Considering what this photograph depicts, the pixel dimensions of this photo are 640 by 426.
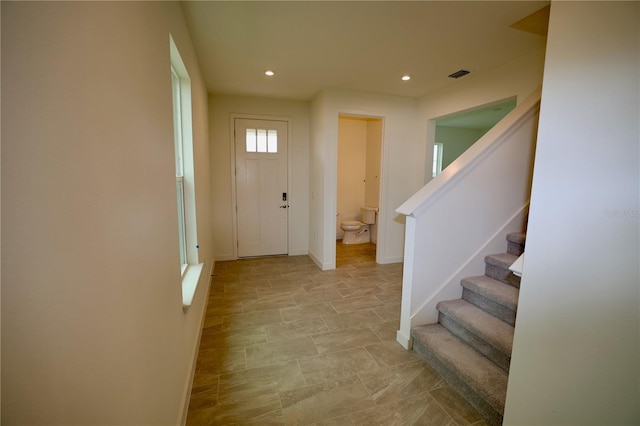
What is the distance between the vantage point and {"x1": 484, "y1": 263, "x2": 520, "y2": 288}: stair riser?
7.22 ft

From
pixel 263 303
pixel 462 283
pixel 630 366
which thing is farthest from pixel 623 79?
pixel 263 303

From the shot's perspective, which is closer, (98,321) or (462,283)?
(98,321)

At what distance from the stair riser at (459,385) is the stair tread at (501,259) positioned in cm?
94

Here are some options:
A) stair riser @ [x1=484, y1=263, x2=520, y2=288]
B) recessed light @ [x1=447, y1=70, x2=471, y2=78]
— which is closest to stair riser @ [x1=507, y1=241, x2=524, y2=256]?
stair riser @ [x1=484, y1=263, x2=520, y2=288]

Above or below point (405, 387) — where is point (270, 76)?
above

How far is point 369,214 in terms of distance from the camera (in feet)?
19.2

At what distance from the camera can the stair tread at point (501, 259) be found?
226 cm

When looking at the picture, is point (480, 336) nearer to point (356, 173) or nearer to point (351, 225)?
point (351, 225)

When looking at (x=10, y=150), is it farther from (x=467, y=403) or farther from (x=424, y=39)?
(x=424, y=39)

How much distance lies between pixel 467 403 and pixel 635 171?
166cm

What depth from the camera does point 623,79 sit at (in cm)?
86

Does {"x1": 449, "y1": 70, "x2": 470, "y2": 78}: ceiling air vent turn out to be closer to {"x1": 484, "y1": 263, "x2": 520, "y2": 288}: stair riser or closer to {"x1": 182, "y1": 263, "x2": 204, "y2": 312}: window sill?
{"x1": 484, "y1": 263, "x2": 520, "y2": 288}: stair riser

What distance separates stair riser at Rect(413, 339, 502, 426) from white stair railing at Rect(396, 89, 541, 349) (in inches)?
5.4

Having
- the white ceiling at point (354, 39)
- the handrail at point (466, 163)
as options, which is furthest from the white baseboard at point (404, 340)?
the white ceiling at point (354, 39)
